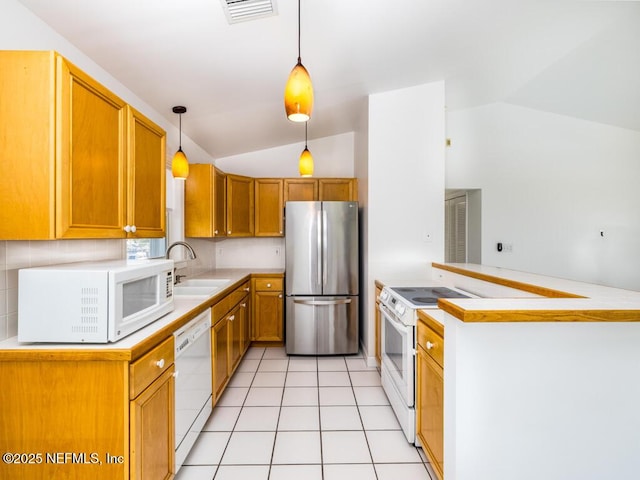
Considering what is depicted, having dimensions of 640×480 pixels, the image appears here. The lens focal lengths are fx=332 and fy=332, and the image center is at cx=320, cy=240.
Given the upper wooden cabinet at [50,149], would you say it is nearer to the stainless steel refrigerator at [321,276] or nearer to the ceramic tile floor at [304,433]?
the ceramic tile floor at [304,433]

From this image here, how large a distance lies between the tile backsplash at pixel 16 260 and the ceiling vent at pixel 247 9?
1.48 m

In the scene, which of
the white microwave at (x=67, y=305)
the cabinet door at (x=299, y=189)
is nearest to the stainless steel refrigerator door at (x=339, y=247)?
the cabinet door at (x=299, y=189)

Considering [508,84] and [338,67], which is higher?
[508,84]

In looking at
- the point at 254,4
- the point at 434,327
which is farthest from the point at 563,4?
the point at 434,327

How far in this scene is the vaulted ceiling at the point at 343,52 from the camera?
5.90 feet

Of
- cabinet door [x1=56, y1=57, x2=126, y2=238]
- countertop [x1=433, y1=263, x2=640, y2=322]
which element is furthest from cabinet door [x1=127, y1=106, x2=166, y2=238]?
countertop [x1=433, y1=263, x2=640, y2=322]

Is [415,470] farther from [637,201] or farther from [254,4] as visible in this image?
[637,201]

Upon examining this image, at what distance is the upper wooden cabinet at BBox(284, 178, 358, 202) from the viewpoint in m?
4.09

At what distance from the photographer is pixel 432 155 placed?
10.8ft

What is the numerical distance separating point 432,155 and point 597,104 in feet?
7.64

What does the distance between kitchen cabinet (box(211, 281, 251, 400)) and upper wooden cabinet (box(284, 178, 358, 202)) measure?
1377mm

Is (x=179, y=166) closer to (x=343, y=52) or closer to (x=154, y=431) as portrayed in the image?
(x=343, y=52)

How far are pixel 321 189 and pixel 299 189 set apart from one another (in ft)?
0.92

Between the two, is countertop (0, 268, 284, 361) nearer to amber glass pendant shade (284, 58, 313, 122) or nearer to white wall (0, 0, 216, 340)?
white wall (0, 0, 216, 340)
